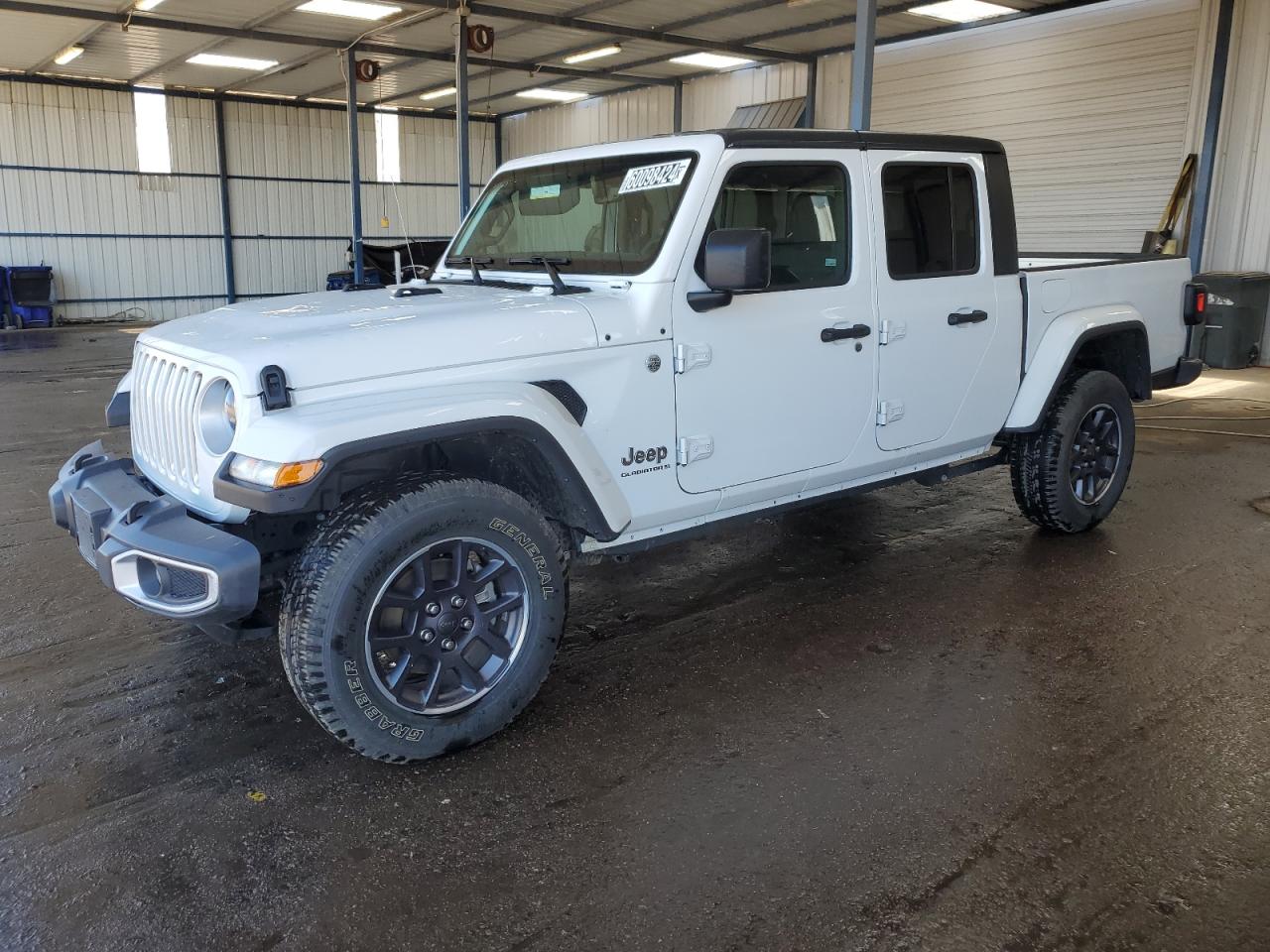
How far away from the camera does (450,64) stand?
62.3 feet

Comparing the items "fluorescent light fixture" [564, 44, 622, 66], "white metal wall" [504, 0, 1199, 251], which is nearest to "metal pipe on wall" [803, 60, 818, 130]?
"white metal wall" [504, 0, 1199, 251]

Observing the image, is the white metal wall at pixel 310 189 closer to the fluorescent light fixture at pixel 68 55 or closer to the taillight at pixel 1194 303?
the fluorescent light fixture at pixel 68 55

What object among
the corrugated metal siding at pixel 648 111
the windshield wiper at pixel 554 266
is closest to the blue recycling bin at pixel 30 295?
the corrugated metal siding at pixel 648 111

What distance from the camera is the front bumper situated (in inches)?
106

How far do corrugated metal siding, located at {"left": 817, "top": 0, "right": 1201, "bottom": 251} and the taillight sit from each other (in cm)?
874

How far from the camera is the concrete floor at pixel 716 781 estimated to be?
237 centimetres

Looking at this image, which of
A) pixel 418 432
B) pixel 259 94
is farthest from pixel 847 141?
pixel 259 94

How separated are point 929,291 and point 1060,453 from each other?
1275 mm

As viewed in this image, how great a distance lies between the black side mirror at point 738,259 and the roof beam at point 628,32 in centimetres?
1228

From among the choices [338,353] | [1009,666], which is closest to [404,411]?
[338,353]

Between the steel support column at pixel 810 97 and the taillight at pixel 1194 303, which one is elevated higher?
the steel support column at pixel 810 97

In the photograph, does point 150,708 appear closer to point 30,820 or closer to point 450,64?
point 30,820

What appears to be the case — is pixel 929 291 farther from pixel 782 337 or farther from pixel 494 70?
pixel 494 70

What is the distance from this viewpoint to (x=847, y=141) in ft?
13.2
